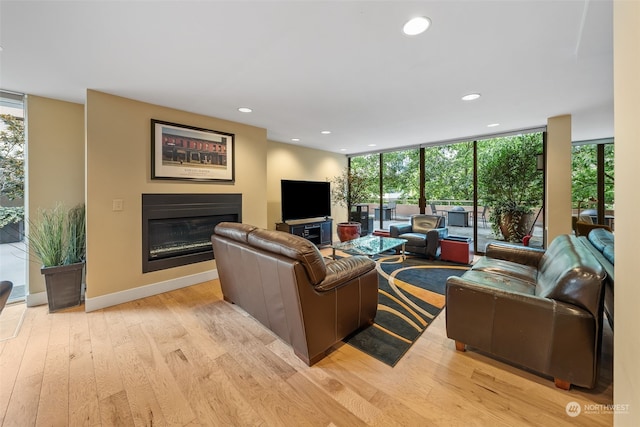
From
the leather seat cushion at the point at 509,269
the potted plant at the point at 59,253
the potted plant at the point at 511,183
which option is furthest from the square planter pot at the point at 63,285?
the potted plant at the point at 511,183

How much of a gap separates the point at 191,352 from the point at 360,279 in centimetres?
150

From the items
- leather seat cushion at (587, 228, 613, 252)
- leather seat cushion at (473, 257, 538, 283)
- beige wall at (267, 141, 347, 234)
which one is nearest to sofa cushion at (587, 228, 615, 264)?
leather seat cushion at (587, 228, 613, 252)

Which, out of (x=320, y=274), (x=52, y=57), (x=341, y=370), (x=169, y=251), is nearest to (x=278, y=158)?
(x=169, y=251)

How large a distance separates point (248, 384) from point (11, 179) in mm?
3466

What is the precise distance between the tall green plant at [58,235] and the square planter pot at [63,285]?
12 cm

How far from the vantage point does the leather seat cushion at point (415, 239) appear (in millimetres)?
4461

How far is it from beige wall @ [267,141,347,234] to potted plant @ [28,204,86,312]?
292 centimetres

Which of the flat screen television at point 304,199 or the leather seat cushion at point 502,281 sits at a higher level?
the flat screen television at point 304,199

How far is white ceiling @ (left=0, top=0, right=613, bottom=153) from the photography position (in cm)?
150

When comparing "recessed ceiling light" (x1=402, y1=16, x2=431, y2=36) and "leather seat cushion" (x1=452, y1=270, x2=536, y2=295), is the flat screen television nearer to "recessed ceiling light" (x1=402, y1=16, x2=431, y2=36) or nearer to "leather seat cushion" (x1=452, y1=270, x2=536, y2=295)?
"leather seat cushion" (x1=452, y1=270, x2=536, y2=295)

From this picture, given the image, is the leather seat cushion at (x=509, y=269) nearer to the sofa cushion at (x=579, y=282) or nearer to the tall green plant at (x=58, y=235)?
the sofa cushion at (x=579, y=282)

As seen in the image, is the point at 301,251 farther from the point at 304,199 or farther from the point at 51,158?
the point at 304,199

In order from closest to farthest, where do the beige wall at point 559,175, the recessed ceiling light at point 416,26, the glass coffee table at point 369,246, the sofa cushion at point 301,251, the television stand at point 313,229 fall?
the recessed ceiling light at point 416,26 < the sofa cushion at point 301,251 < the beige wall at point 559,175 < the glass coffee table at point 369,246 < the television stand at point 313,229

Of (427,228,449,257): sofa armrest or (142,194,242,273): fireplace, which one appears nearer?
(142,194,242,273): fireplace
